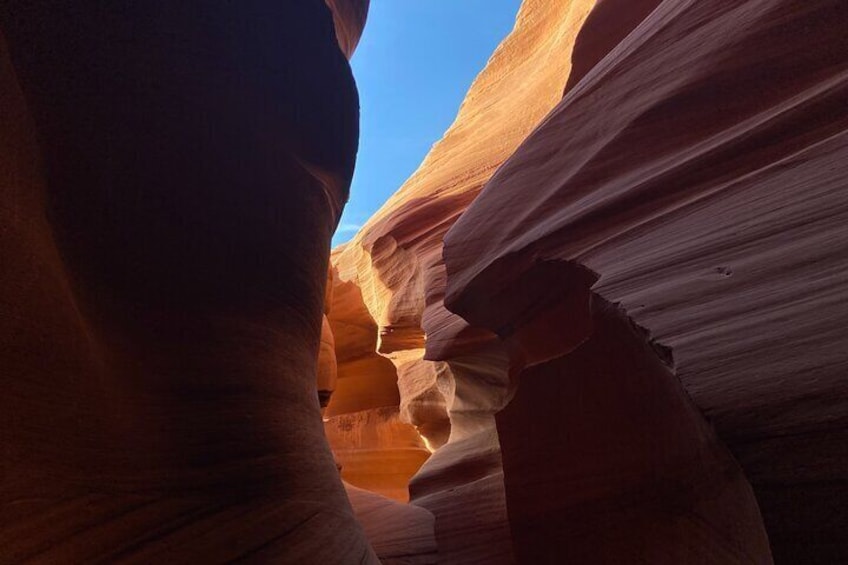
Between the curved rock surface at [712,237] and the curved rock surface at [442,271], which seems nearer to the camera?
the curved rock surface at [712,237]

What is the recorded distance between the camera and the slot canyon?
1002mm

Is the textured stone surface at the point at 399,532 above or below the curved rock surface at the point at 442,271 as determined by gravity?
below

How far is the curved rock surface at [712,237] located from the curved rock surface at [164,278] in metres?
0.71

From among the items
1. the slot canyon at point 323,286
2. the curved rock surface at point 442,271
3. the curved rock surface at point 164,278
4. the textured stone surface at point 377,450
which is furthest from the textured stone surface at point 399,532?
the textured stone surface at point 377,450

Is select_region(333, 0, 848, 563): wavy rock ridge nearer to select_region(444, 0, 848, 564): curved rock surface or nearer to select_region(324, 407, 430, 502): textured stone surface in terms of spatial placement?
select_region(444, 0, 848, 564): curved rock surface

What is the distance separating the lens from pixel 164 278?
1.59 meters

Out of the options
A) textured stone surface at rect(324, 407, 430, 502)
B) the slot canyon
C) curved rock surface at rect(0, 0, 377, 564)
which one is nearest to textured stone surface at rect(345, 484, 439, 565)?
the slot canyon

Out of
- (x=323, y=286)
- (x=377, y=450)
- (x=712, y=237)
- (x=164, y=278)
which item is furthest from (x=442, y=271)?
(x=377, y=450)

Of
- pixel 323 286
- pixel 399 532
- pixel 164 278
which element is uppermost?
pixel 323 286

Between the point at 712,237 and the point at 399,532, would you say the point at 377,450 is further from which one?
the point at 712,237

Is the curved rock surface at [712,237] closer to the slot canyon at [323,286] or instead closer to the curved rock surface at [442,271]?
the slot canyon at [323,286]

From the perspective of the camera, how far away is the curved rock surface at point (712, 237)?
0.85 metres

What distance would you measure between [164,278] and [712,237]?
4.52ft

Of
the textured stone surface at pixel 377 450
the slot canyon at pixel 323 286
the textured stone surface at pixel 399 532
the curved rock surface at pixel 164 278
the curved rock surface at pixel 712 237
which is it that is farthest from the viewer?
the textured stone surface at pixel 377 450
